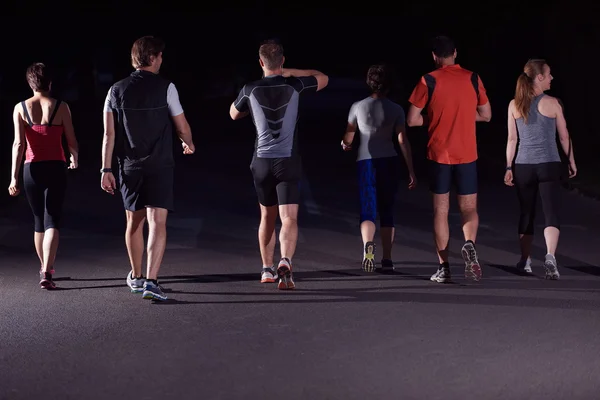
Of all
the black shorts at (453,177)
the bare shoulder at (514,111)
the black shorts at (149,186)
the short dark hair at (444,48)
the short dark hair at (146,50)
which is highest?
the short dark hair at (444,48)

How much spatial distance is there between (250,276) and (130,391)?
4.33m

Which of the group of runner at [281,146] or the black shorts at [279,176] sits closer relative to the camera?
the group of runner at [281,146]

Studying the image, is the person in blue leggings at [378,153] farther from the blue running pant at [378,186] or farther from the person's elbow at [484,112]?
the person's elbow at [484,112]

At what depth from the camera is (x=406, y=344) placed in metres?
8.07

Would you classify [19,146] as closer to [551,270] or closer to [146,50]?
[146,50]

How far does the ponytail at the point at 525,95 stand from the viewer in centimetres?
1074

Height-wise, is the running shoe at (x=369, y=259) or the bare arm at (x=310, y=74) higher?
the bare arm at (x=310, y=74)

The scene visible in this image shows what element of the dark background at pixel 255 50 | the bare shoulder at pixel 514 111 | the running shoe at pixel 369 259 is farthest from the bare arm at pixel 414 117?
the dark background at pixel 255 50

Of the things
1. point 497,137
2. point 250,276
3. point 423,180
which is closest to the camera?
point 250,276

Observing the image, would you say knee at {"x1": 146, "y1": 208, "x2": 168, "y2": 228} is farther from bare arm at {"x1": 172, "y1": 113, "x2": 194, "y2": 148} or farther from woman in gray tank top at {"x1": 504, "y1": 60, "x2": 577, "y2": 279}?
woman in gray tank top at {"x1": 504, "y1": 60, "x2": 577, "y2": 279}

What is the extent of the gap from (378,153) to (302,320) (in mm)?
2697

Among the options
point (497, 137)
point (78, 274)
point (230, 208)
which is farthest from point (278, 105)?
point (497, 137)

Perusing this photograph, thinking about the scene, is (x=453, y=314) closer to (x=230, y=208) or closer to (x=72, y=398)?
(x=72, y=398)

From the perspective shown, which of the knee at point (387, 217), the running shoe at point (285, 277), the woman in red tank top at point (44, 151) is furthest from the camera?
the knee at point (387, 217)
